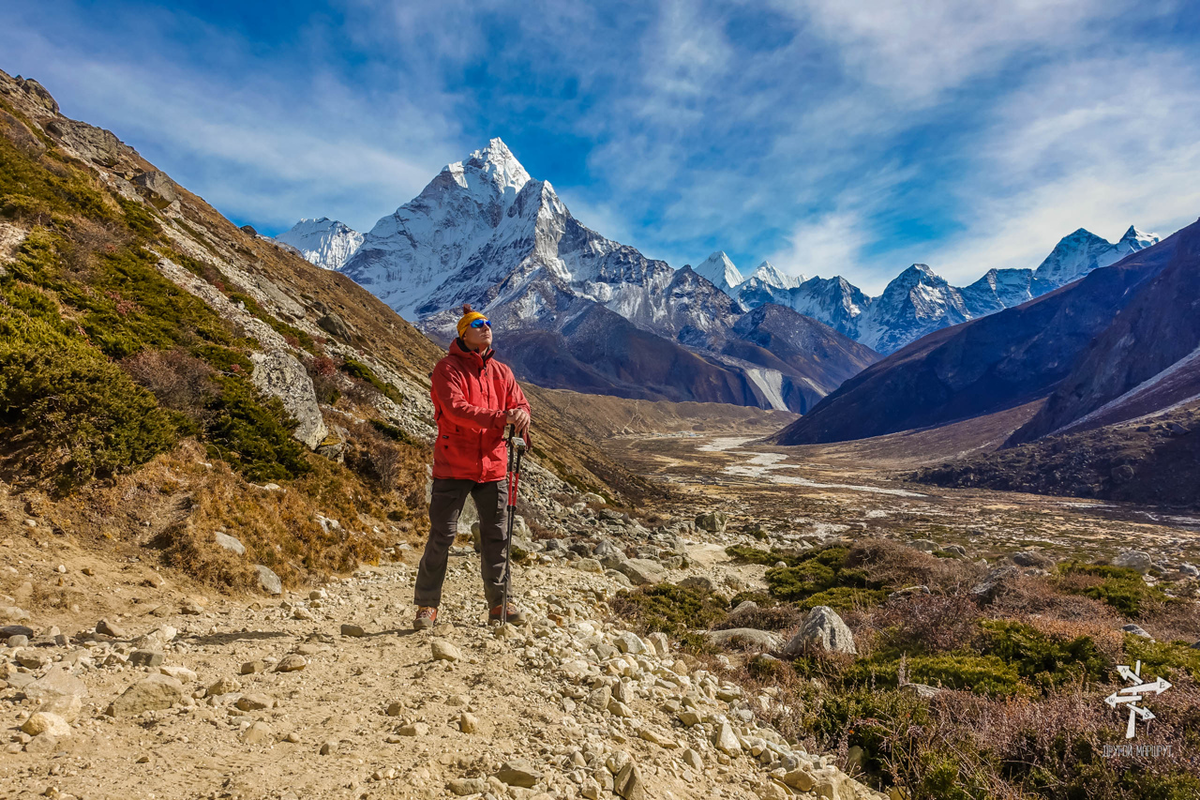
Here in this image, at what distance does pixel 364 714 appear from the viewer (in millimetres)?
3592

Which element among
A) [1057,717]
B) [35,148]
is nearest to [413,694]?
[1057,717]

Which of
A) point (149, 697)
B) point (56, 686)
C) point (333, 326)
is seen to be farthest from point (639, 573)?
point (333, 326)

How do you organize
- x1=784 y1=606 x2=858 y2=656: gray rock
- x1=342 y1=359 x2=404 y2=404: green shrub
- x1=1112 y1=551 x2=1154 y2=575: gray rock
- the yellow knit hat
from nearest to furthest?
the yellow knit hat
x1=784 y1=606 x2=858 y2=656: gray rock
x1=1112 y1=551 x2=1154 y2=575: gray rock
x1=342 y1=359 x2=404 y2=404: green shrub

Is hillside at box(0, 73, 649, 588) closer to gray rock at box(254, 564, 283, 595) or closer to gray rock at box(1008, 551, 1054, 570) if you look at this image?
gray rock at box(254, 564, 283, 595)

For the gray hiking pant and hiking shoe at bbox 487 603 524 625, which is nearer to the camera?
the gray hiking pant

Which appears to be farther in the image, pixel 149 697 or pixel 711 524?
pixel 711 524

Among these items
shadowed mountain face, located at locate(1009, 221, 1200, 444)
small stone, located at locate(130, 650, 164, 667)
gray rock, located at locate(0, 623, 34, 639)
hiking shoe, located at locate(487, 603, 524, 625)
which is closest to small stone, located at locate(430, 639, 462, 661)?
hiking shoe, located at locate(487, 603, 524, 625)

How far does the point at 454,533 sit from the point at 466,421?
3.80ft

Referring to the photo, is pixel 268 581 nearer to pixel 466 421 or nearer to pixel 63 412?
pixel 63 412

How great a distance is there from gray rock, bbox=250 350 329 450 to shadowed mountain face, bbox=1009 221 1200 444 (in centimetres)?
10097

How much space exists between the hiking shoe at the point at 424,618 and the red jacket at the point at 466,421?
56.4 inches

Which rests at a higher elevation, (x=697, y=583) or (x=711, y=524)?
(x=697, y=583)

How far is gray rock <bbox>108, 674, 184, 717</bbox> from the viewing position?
3097 mm

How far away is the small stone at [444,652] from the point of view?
15.0 feet
